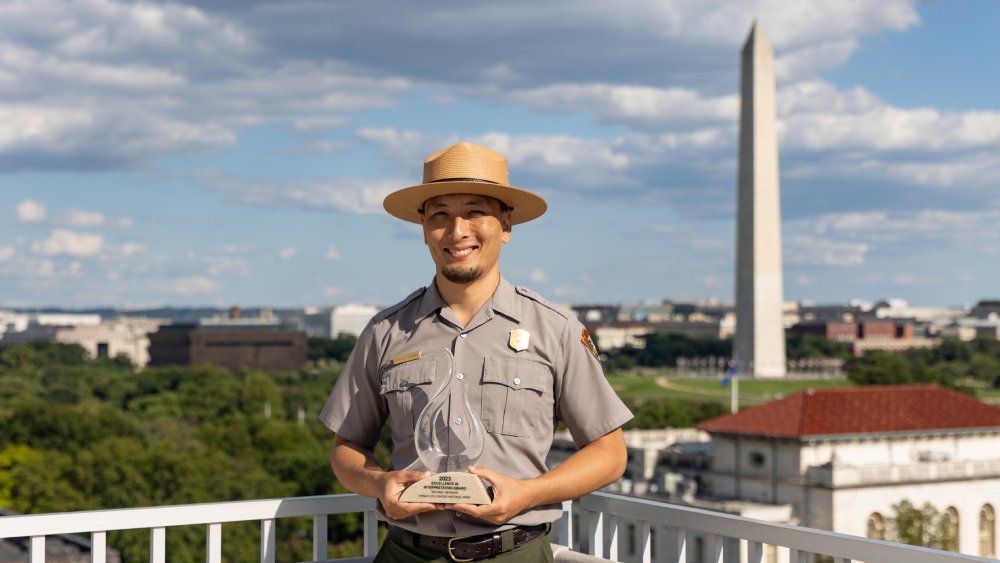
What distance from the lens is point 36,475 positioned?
6178 centimetres

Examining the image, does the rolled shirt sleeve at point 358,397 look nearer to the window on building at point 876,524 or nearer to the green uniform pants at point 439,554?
the green uniform pants at point 439,554

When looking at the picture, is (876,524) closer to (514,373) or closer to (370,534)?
(370,534)

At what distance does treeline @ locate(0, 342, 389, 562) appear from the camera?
172ft

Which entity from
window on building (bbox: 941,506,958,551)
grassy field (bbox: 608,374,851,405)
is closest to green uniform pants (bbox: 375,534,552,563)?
window on building (bbox: 941,506,958,551)

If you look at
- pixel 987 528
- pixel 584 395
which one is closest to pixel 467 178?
pixel 584 395

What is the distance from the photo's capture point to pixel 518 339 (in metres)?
5.39

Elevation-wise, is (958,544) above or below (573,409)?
below

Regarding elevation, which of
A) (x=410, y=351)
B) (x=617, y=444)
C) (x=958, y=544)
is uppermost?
(x=410, y=351)

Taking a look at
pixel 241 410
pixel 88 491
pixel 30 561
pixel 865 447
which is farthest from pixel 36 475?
pixel 30 561

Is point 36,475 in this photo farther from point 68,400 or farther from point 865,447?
point 68,400

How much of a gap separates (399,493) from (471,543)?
17.1 inches

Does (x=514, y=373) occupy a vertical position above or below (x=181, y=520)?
above

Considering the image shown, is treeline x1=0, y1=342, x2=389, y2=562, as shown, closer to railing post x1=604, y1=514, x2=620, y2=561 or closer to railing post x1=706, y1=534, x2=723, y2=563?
railing post x1=604, y1=514, x2=620, y2=561

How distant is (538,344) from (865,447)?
51.6 metres
